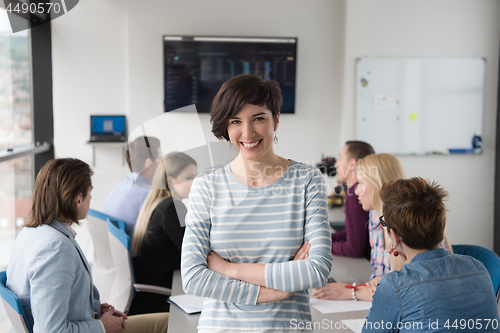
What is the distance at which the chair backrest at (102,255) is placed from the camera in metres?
2.29

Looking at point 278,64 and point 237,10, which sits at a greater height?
point 237,10

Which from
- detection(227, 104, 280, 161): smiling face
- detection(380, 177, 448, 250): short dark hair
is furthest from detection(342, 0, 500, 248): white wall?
detection(227, 104, 280, 161): smiling face

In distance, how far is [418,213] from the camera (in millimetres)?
1250

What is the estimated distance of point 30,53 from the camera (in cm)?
372

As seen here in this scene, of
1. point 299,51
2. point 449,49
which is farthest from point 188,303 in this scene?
point 449,49

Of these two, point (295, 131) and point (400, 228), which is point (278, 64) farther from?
point (400, 228)

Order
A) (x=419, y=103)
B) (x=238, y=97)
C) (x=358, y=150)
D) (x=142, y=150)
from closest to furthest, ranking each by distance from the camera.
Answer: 1. (x=238, y=97)
2. (x=142, y=150)
3. (x=358, y=150)
4. (x=419, y=103)

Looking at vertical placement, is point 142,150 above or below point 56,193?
above

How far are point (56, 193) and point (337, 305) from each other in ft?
3.89

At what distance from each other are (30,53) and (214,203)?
11.0 feet

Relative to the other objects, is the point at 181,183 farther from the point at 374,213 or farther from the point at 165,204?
the point at 374,213

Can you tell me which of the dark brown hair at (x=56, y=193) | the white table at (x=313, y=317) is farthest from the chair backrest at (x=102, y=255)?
the dark brown hair at (x=56, y=193)

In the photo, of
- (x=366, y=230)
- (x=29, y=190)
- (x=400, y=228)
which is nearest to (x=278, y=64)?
(x=366, y=230)

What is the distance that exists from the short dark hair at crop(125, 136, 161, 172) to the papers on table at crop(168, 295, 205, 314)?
0.83m
